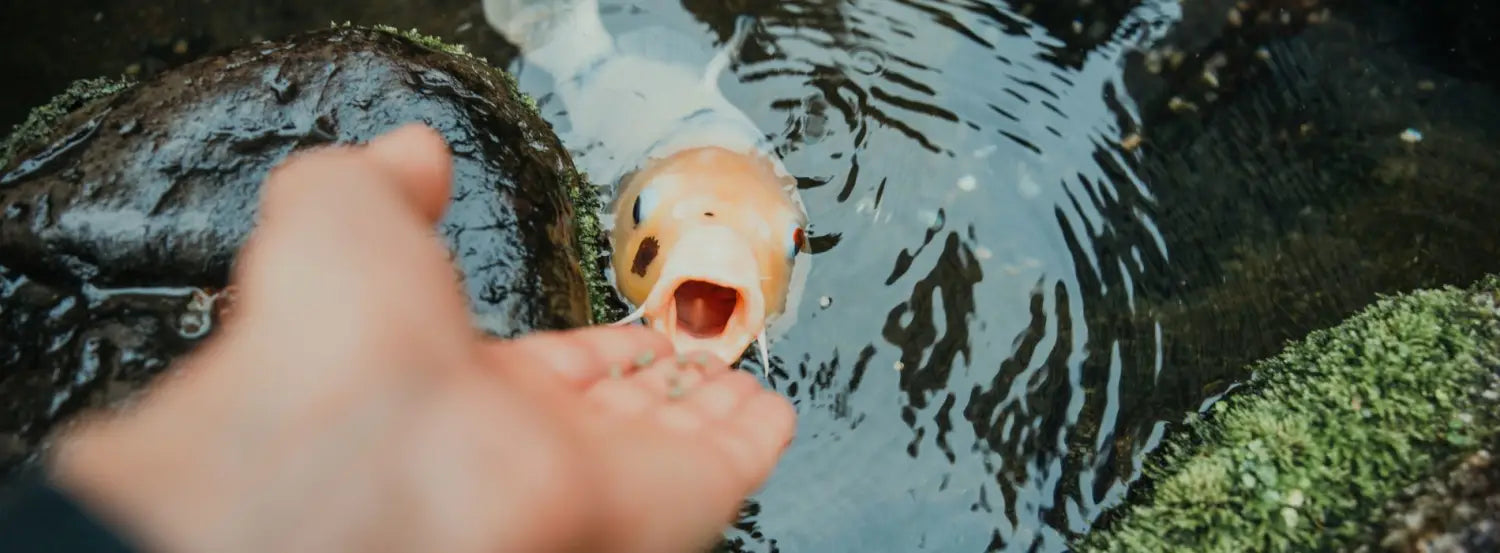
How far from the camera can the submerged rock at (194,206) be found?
2088mm

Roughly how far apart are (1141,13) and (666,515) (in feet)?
11.0

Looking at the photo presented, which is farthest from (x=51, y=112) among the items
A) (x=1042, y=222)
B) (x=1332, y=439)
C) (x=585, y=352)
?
(x=1332, y=439)

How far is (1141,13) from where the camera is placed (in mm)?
3982

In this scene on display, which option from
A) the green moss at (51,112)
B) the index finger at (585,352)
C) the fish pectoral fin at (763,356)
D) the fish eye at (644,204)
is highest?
the fish eye at (644,204)

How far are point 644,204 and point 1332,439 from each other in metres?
2.09

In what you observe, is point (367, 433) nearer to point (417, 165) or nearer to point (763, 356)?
point (417, 165)

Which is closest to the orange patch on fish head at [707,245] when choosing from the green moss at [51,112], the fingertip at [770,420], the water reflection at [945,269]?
the water reflection at [945,269]

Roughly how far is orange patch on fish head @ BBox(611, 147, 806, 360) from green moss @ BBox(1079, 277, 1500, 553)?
1.25 meters

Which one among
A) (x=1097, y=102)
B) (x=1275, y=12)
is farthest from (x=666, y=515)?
(x=1275, y=12)

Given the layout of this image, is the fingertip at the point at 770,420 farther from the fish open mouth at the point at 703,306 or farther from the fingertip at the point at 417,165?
the fish open mouth at the point at 703,306

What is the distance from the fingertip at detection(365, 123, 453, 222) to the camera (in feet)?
5.56

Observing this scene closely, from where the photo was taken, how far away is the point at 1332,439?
2.58 meters

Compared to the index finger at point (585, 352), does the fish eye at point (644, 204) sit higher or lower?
higher

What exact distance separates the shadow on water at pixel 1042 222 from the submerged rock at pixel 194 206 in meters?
1.01
